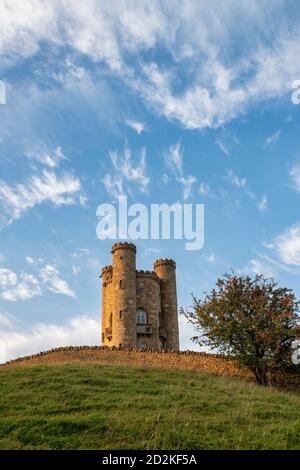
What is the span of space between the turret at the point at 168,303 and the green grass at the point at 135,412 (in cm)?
2683

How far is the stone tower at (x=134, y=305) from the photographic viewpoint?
44.5 m

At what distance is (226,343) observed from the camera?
26.2 metres

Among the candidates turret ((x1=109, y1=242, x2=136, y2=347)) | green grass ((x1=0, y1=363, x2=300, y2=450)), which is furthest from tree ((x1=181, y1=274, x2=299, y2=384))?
turret ((x1=109, y1=242, x2=136, y2=347))

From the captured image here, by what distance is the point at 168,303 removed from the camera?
49.6 metres

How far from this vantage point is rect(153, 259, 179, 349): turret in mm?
48375

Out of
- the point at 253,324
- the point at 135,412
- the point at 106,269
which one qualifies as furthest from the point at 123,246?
the point at 135,412

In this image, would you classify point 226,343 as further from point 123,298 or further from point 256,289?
point 123,298

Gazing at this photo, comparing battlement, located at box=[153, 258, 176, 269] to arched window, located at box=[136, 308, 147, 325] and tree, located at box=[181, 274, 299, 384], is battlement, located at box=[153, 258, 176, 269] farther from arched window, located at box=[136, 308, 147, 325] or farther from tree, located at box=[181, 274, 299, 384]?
tree, located at box=[181, 274, 299, 384]

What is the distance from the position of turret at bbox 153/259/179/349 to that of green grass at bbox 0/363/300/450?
26.8 meters

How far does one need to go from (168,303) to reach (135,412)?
3534 cm

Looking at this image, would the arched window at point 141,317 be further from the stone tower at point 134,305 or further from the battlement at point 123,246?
the battlement at point 123,246

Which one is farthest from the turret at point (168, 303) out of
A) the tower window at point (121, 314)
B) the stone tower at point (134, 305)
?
the tower window at point (121, 314)

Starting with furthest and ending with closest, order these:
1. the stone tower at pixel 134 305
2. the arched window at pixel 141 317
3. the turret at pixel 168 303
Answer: the turret at pixel 168 303 → the arched window at pixel 141 317 → the stone tower at pixel 134 305
